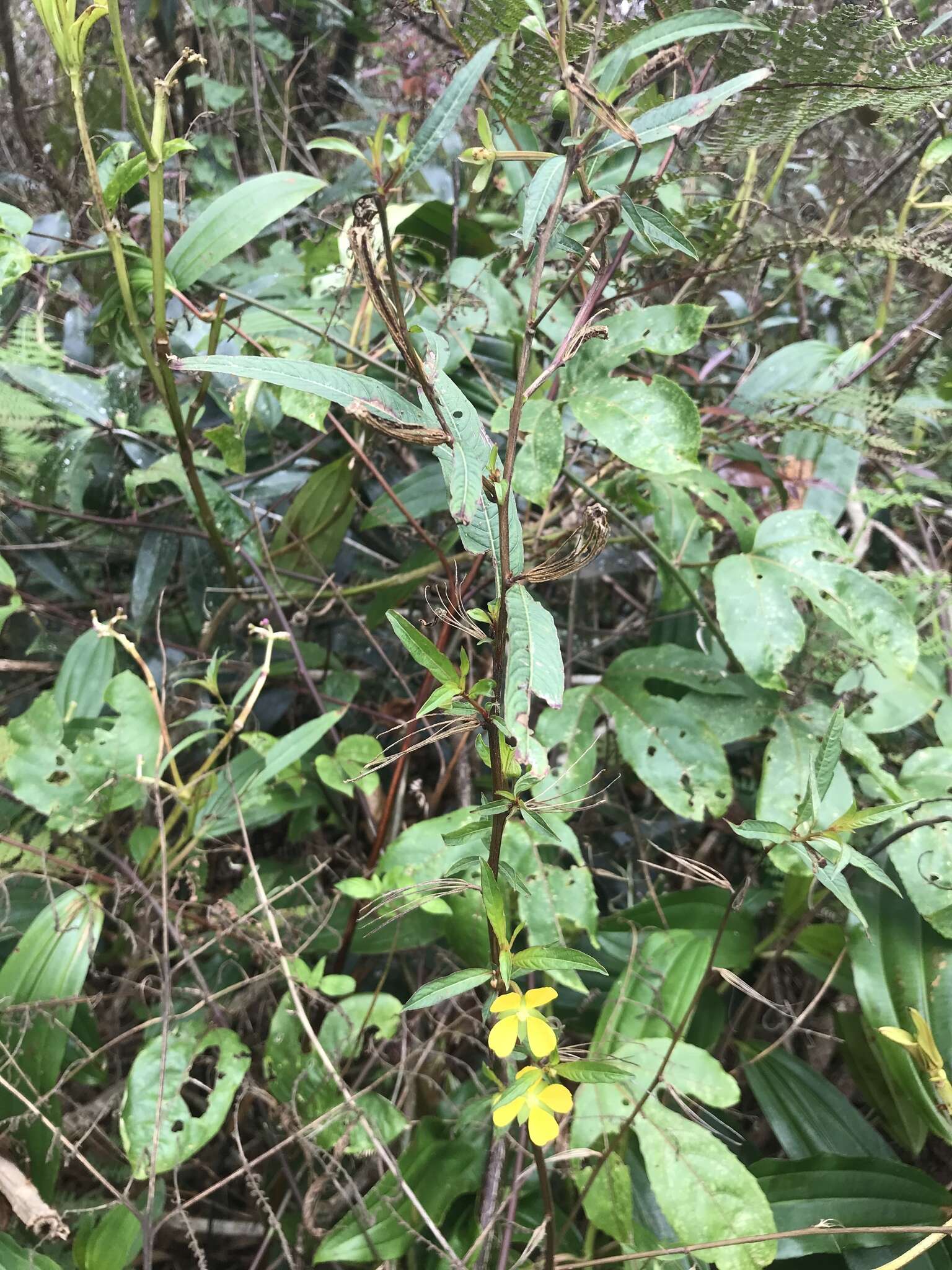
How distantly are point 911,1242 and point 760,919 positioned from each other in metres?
0.31

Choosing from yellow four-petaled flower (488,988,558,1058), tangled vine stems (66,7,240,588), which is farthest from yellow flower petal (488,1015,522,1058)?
tangled vine stems (66,7,240,588)

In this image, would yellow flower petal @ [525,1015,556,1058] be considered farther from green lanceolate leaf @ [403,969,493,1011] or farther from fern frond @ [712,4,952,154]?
fern frond @ [712,4,952,154]

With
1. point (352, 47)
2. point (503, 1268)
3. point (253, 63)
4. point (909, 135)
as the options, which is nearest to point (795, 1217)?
point (503, 1268)

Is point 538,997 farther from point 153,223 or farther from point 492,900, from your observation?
point 153,223

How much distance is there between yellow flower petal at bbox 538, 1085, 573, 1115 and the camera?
0.36 meters

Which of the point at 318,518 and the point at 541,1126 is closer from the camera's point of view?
the point at 541,1126

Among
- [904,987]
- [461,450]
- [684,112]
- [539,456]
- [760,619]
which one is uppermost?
[684,112]

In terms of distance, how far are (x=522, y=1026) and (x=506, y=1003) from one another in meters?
0.02

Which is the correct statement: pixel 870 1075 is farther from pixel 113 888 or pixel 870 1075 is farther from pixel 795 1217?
pixel 113 888

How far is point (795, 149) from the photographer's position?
1.17 metres

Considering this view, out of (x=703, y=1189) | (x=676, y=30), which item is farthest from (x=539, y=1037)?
(x=676, y=30)

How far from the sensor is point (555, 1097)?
0.36 meters

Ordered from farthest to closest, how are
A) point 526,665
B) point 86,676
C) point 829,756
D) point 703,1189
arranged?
point 86,676 → point 703,1189 → point 829,756 → point 526,665

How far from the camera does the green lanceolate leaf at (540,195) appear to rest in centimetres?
36
